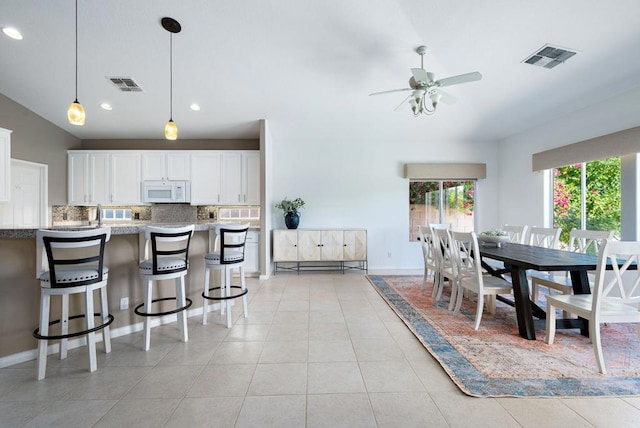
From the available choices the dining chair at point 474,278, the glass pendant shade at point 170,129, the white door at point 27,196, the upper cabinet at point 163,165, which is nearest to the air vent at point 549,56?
the dining chair at point 474,278

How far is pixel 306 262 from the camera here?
5.57 meters

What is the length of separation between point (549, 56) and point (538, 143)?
84.3 inches

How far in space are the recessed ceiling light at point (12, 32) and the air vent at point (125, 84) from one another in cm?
86

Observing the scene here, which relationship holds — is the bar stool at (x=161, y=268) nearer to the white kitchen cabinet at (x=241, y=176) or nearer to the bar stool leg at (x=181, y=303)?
the bar stool leg at (x=181, y=303)

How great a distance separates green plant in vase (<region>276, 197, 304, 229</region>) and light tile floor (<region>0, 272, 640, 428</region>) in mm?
2697

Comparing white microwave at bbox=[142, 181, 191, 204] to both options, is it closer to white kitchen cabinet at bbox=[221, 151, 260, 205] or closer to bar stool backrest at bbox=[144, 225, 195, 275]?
white kitchen cabinet at bbox=[221, 151, 260, 205]

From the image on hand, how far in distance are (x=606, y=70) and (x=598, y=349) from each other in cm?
305

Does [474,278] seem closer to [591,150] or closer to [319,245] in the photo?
[591,150]

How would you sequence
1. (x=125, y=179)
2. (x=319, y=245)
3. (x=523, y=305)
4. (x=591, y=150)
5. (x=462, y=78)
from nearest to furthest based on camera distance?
(x=523, y=305)
(x=462, y=78)
(x=591, y=150)
(x=319, y=245)
(x=125, y=179)

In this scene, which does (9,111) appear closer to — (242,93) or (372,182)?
(242,93)

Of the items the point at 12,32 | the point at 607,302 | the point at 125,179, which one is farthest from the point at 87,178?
the point at 607,302

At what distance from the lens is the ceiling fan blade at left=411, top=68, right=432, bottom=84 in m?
2.81

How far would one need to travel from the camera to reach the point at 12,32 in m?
3.07

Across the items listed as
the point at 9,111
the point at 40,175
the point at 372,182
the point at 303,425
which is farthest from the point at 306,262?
the point at 9,111
